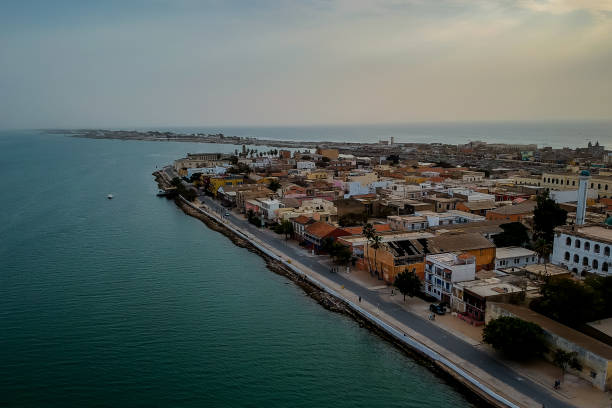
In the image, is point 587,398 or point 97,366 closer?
point 587,398

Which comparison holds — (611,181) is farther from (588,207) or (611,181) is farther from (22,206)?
(22,206)

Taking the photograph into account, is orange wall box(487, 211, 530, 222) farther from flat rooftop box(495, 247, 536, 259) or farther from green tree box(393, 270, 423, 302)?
green tree box(393, 270, 423, 302)

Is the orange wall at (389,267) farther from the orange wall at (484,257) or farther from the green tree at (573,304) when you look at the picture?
the green tree at (573,304)

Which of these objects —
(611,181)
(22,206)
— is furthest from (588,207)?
(22,206)

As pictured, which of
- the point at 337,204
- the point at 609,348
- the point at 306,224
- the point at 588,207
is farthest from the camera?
the point at 337,204

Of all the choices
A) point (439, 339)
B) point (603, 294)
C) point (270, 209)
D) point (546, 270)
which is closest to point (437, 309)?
point (439, 339)
